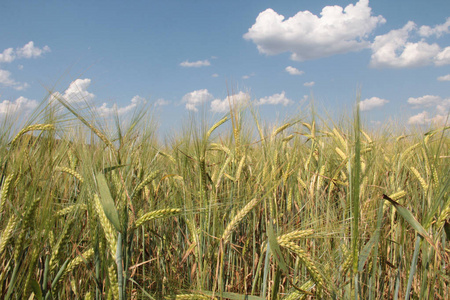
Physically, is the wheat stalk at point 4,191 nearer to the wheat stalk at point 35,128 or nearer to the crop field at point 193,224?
the crop field at point 193,224

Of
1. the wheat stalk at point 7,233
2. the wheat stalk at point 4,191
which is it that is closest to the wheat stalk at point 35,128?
the wheat stalk at point 4,191

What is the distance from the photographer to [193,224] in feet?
4.36

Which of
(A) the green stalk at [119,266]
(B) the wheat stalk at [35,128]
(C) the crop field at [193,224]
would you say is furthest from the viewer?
(B) the wheat stalk at [35,128]

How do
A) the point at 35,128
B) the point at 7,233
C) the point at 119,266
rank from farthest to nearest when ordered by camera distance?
the point at 35,128 → the point at 7,233 → the point at 119,266

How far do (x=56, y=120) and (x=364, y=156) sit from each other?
1.73 m

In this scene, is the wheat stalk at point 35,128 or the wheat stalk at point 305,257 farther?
the wheat stalk at point 35,128

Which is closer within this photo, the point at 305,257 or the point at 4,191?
the point at 305,257

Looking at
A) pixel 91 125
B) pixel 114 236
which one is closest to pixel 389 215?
pixel 114 236

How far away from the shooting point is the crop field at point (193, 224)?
3.40 ft

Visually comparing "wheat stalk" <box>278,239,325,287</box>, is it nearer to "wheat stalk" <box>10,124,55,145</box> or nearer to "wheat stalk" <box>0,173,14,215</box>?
"wheat stalk" <box>0,173,14,215</box>

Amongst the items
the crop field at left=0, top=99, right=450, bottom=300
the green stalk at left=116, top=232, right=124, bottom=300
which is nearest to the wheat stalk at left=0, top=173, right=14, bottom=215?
the crop field at left=0, top=99, right=450, bottom=300

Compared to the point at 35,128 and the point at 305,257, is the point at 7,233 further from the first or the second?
the point at 305,257

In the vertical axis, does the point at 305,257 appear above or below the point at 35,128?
below

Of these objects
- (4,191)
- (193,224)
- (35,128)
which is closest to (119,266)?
(193,224)
